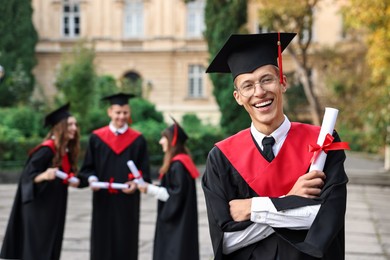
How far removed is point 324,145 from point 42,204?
4974mm

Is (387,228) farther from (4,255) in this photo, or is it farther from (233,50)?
(233,50)

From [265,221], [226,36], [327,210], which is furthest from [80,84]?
[327,210]

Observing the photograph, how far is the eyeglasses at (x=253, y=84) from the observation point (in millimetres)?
3846

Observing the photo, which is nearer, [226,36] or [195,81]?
[226,36]

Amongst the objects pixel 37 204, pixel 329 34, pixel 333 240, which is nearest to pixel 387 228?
pixel 37 204

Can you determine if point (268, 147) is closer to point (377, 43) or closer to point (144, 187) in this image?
point (144, 187)

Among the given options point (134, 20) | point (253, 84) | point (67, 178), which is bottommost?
point (67, 178)

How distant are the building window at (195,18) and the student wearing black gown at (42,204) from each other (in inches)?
1381

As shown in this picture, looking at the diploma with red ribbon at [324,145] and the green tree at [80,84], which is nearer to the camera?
the diploma with red ribbon at [324,145]

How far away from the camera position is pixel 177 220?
25.7ft

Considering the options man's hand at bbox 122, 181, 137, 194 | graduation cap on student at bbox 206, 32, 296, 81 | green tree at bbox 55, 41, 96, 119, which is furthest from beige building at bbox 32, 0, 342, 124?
graduation cap on student at bbox 206, 32, 296, 81

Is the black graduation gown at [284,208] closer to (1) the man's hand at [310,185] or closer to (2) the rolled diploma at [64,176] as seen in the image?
(1) the man's hand at [310,185]

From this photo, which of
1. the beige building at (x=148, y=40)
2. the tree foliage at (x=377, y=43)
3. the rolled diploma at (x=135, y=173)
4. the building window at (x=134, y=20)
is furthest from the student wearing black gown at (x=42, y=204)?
the building window at (x=134, y=20)

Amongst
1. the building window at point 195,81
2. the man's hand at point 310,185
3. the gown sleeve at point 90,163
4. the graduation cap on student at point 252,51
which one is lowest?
the gown sleeve at point 90,163
